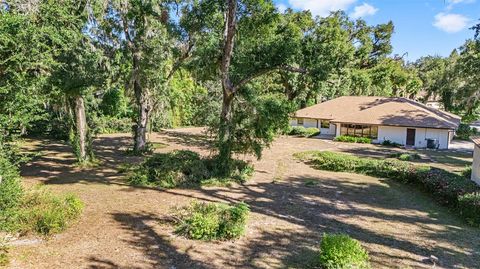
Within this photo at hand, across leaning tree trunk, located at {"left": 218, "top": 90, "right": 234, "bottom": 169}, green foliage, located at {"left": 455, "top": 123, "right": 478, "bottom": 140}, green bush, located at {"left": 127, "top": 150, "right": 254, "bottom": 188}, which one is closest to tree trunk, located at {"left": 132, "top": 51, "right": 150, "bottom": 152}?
green bush, located at {"left": 127, "top": 150, "right": 254, "bottom": 188}

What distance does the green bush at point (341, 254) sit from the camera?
7578mm

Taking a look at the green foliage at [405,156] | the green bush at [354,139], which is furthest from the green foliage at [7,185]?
the green bush at [354,139]

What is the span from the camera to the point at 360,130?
3753cm

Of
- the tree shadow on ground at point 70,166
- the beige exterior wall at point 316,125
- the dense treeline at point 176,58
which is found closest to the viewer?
the dense treeline at point 176,58

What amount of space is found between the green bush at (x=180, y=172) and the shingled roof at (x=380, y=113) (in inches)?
897

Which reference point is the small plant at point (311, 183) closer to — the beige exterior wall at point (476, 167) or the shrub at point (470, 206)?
the shrub at point (470, 206)

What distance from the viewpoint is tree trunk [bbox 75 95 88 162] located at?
1762cm

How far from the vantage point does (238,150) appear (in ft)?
59.9

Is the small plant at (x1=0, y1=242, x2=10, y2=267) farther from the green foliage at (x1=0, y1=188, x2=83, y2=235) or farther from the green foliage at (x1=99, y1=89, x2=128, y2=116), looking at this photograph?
the green foliage at (x1=99, y1=89, x2=128, y2=116)

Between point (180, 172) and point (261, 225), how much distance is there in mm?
6536

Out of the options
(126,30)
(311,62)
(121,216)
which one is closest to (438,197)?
(311,62)

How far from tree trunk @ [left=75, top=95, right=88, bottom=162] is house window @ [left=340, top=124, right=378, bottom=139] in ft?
92.1

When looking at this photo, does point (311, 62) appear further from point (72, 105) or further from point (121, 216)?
point (72, 105)

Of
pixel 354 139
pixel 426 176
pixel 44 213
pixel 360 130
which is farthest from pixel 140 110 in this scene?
pixel 360 130
